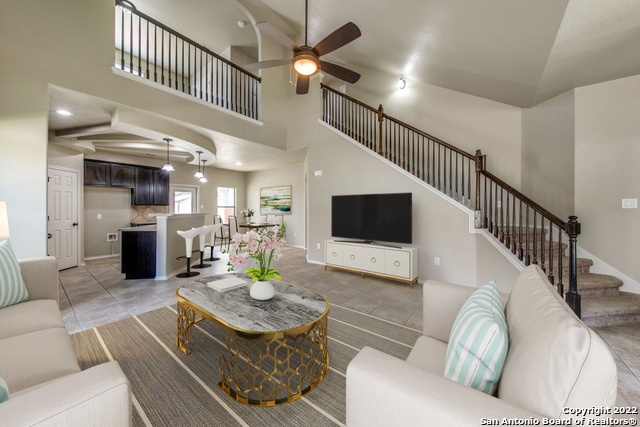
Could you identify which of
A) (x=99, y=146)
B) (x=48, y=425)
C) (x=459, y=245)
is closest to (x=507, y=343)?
(x=48, y=425)

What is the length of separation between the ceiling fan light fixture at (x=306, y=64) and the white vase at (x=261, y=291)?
7.17ft

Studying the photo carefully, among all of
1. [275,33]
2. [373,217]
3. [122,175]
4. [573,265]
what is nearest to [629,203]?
[573,265]

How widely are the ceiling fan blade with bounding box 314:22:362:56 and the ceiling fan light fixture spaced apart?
12 centimetres

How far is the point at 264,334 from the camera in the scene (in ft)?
4.64

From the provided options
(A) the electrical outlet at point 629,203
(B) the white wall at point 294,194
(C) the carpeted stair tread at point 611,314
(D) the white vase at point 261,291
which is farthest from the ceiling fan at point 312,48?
(B) the white wall at point 294,194

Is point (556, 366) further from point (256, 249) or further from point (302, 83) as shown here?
point (302, 83)

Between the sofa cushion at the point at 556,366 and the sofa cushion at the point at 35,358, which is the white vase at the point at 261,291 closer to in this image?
the sofa cushion at the point at 35,358

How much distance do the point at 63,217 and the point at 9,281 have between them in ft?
13.7

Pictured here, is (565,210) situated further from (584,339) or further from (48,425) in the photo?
(48,425)

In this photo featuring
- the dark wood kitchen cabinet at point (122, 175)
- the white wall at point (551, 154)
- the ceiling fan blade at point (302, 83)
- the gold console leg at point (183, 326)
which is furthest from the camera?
the dark wood kitchen cabinet at point (122, 175)

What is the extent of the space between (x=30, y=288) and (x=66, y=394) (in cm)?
194

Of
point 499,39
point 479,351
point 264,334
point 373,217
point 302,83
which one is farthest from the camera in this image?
point 373,217

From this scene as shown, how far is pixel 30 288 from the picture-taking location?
6.16ft

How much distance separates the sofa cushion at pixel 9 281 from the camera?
1.67 metres
